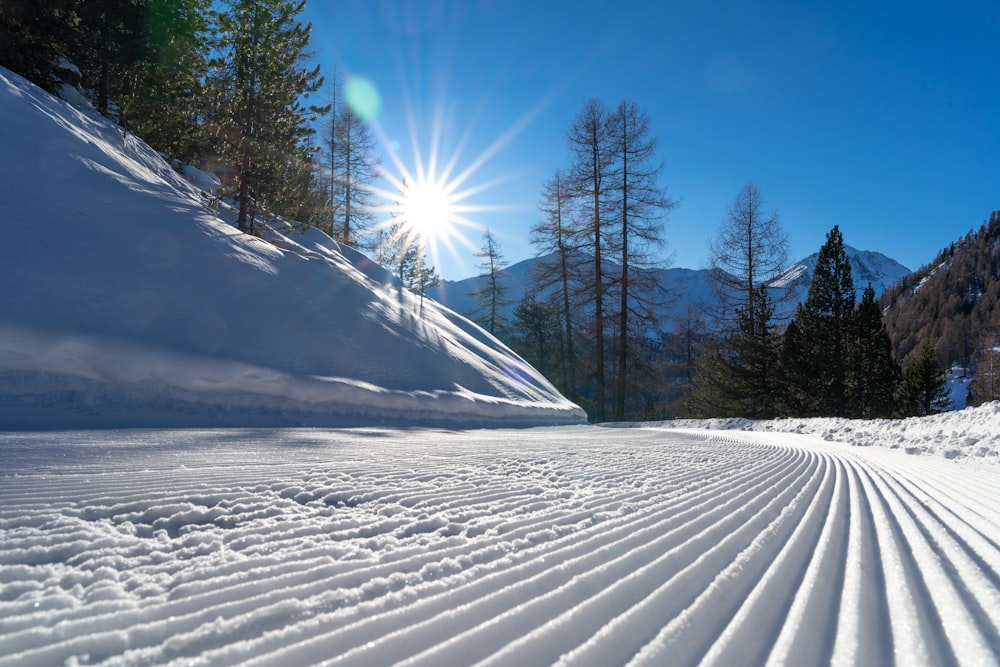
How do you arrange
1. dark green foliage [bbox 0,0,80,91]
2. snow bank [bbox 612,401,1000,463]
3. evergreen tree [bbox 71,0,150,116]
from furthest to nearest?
evergreen tree [bbox 71,0,150,116] → dark green foliage [bbox 0,0,80,91] → snow bank [bbox 612,401,1000,463]

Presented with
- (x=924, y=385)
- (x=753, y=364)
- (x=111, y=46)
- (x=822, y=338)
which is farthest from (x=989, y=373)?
(x=111, y=46)

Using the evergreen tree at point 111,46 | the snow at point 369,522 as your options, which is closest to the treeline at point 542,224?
the evergreen tree at point 111,46

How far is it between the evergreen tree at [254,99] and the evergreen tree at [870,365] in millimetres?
24258

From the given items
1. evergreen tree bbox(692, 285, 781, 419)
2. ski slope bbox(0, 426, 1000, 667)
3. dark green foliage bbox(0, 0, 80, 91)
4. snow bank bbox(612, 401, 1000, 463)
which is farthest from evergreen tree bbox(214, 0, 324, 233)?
evergreen tree bbox(692, 285, 781, 419)

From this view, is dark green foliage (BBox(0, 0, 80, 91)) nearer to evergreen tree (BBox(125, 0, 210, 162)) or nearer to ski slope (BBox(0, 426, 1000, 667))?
evergreen tree (BBox(125, 0, 210, 162))

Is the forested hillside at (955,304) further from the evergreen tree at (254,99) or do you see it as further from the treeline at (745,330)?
the evergreen tree at (254,99)

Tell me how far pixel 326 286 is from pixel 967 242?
185 metres

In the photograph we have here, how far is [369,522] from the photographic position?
2.21 metres

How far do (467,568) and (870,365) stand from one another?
28639 millimetres

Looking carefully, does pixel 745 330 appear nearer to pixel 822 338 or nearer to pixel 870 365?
pixel 822 338

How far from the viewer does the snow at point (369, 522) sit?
1.28 m

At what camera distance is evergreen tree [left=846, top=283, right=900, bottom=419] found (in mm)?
22656

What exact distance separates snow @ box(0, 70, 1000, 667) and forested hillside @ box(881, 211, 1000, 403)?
327 ft

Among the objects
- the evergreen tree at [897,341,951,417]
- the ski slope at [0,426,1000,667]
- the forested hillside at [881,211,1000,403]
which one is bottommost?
the ski slope at [0,426,1000,667]
